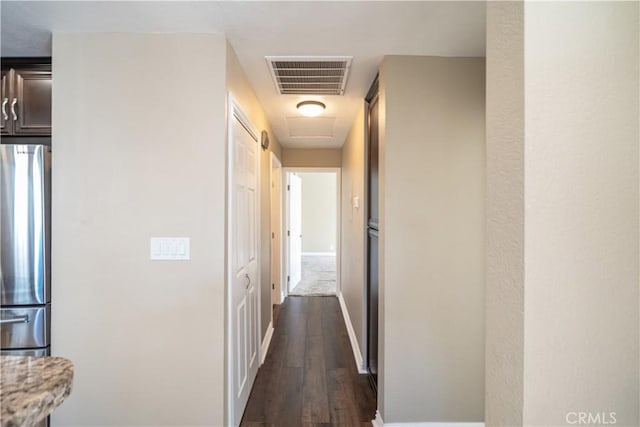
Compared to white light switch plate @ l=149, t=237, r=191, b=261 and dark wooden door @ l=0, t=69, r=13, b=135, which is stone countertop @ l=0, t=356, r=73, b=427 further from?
dark wooden door @ l=0, t=69, r=13, b=135

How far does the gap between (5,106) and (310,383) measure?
2835 millimetres

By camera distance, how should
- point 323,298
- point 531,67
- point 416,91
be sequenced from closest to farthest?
point 531,67 → point 416,91 → point 323,298

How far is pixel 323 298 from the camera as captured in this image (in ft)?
15.9

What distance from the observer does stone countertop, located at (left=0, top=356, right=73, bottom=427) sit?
0.54 m

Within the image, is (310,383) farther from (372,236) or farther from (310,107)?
(310,107)

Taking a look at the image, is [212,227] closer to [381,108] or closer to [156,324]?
[156,324]

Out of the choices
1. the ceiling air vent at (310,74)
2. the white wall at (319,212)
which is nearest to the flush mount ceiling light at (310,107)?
the ceiling air vent at (310,74)

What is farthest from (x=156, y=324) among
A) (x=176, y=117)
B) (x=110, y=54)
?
(x=110, y=54)

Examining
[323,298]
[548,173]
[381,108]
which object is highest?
[381,108]

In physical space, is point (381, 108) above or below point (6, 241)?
above

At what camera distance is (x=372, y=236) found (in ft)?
8.02

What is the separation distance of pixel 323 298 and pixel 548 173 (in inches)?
178

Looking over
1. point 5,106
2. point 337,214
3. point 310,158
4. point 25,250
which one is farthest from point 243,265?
point 310,158

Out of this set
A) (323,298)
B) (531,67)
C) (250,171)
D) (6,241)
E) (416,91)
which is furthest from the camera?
(323,298)
